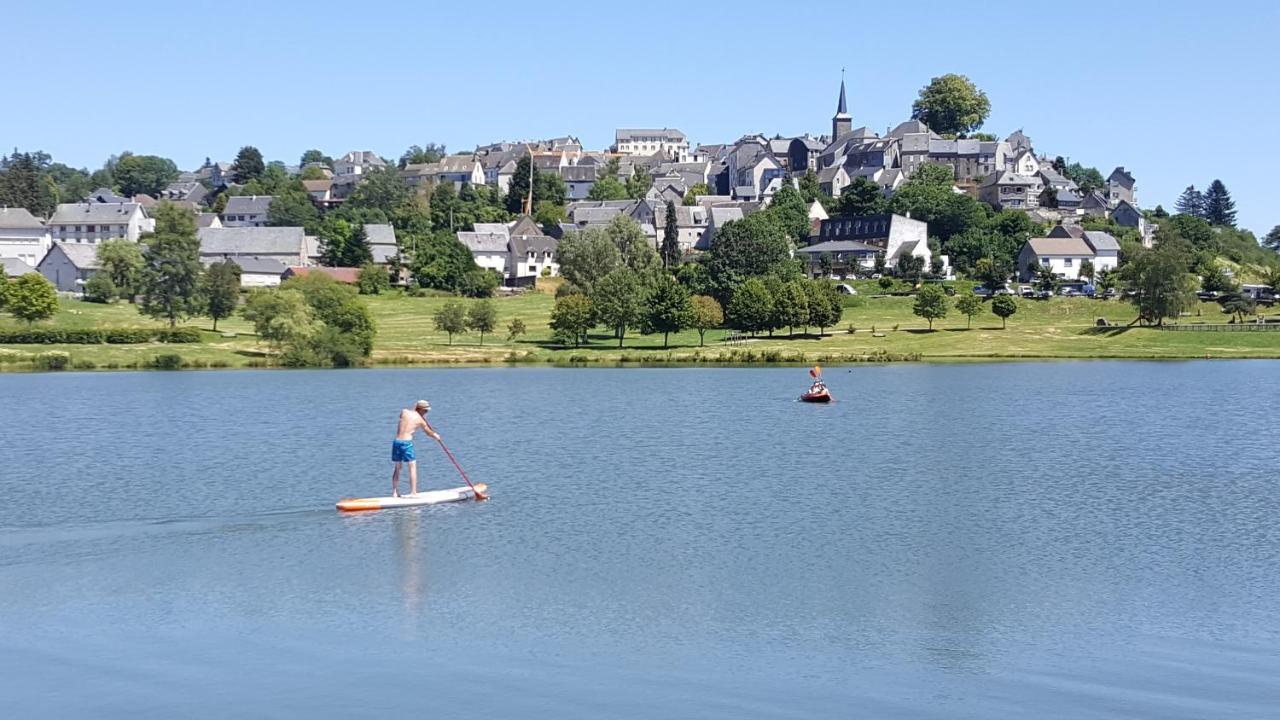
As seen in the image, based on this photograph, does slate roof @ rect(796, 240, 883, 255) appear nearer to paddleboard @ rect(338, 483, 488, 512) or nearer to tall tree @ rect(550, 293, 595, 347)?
tall tree @ rect(550, 293, 595, 347)

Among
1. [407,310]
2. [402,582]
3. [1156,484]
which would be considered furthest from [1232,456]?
[407,310]

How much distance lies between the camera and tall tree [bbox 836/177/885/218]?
188m

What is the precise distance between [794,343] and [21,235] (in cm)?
12322

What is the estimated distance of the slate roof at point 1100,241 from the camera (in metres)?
169

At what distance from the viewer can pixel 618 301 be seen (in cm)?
11712

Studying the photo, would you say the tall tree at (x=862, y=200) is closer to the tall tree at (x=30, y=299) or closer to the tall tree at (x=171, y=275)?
the tall tree at (x=171, y=275)

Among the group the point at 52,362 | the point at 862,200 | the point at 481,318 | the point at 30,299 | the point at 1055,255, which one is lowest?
the point at 52,362

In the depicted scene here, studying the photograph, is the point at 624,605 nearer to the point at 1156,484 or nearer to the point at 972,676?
the point at 972,676

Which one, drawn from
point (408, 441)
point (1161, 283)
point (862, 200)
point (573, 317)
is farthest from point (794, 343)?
point (408, 441)

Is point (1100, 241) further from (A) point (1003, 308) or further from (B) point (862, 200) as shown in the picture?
(A) point (1003, 308)

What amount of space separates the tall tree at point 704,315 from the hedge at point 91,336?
136 ft

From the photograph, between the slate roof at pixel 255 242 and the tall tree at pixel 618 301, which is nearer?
the tall tree at pixel 618 301

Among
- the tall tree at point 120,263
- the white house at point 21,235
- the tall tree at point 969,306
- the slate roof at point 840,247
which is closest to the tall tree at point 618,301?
the tall tree at point 969,306

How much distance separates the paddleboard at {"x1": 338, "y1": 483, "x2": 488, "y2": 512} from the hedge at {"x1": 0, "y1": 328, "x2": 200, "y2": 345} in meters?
77.7
